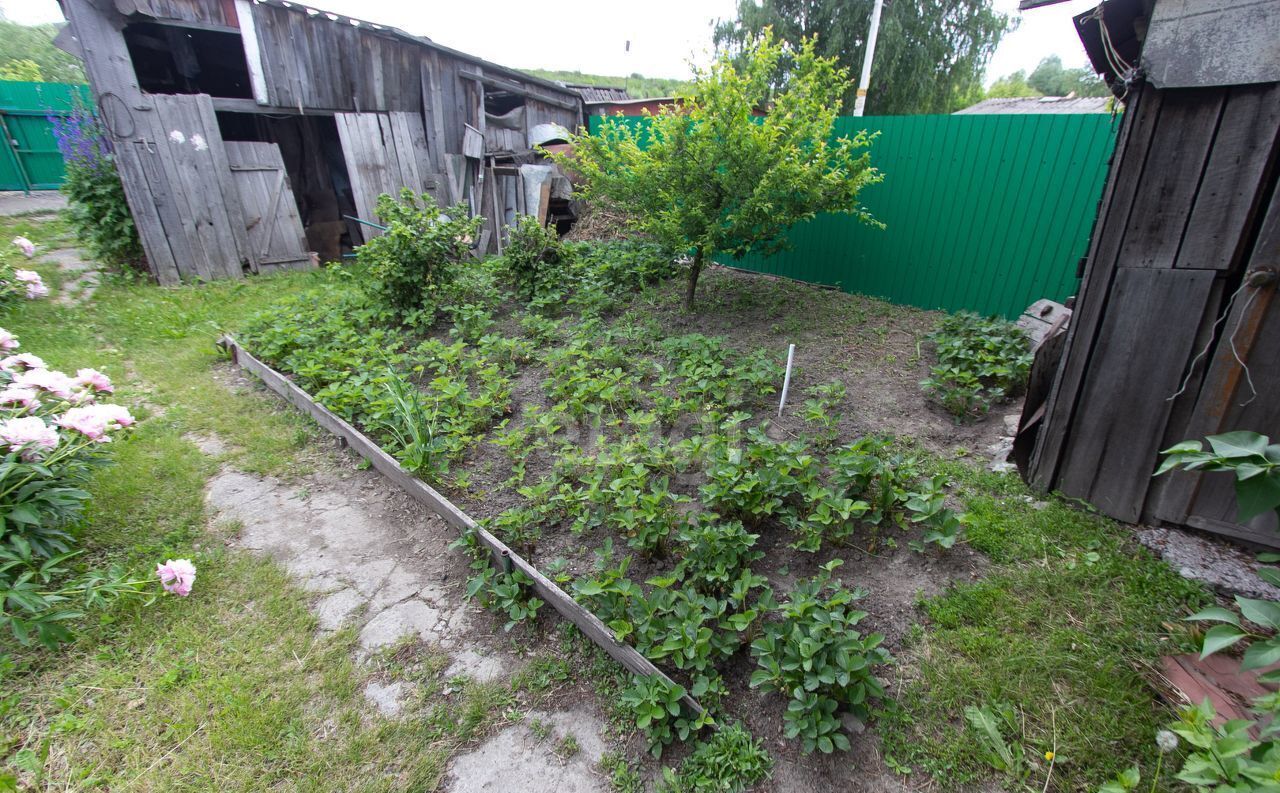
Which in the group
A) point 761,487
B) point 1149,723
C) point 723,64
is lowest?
point 1149,723

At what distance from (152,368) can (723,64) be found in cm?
578

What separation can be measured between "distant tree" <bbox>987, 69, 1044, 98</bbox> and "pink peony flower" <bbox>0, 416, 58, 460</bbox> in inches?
1595

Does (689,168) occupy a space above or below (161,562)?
above

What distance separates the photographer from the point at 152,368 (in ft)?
16.8

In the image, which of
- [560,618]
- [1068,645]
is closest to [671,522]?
[560,618]

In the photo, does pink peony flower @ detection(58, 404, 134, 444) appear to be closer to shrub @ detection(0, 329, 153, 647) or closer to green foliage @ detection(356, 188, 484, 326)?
shrub @ detection(0, 329, 153, 647)

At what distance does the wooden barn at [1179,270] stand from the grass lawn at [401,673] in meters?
0.36

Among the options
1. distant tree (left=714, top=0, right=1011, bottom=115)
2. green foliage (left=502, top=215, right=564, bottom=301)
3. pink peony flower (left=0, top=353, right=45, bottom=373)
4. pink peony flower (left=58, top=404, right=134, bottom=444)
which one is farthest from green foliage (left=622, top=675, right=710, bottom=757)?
distant tree (left=714, top=0, right=1011, bottom=115)

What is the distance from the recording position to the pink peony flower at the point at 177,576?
240cm

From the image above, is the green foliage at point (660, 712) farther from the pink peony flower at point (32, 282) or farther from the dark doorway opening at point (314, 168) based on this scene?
the dark doorway opening at point (314, 168)

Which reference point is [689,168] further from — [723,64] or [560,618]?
[560,618]

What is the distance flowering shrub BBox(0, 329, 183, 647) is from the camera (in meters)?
2.17

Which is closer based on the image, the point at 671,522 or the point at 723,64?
the point at 671,522

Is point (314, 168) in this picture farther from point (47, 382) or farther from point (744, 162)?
point (47, 382)
